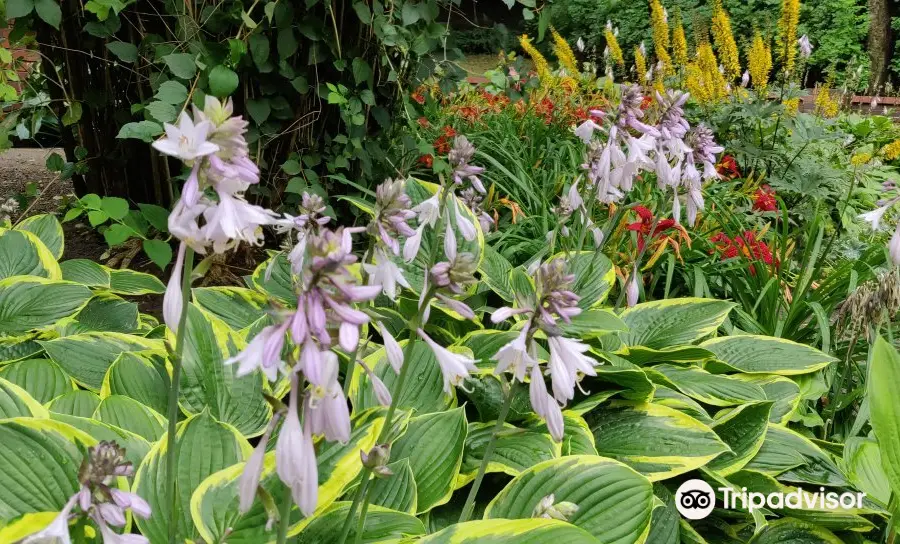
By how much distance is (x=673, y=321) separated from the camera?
2588 millimetres

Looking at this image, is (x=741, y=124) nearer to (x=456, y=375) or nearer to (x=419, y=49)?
(x=419, y=49)

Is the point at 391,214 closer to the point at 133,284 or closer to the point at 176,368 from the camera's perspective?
the point at 176,368

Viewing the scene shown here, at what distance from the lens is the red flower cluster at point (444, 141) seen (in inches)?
166

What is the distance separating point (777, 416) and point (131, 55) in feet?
8.90

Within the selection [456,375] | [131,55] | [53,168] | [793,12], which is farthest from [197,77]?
[793,12]

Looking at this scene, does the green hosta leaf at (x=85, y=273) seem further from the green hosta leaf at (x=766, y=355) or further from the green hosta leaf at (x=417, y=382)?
the green hosta leaf at (x=766, y=355)

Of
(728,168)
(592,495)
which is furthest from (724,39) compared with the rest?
(592,495)

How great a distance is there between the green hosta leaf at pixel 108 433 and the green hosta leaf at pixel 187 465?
3.5 inches

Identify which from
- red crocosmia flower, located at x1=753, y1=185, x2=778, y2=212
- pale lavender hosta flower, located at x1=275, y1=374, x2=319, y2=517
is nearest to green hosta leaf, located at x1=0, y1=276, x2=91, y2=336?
pale lavender hosta flower, located at x1=275, y1=374, x2=319, y2=517

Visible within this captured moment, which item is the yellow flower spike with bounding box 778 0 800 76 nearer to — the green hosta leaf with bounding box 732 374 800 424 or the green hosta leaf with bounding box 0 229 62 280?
the green hosta leaf with bounding box 732 374 800 424

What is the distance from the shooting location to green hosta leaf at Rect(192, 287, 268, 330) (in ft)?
7.51

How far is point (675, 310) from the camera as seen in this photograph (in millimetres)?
2617

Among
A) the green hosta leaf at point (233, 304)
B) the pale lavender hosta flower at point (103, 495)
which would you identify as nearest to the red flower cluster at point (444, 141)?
the green hosta leaf at point (233, 304)

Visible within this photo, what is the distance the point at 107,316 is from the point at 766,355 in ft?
7.96
